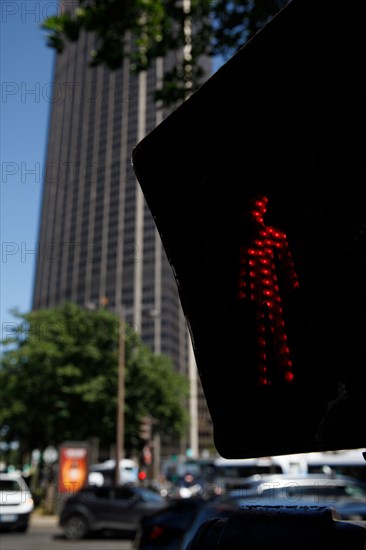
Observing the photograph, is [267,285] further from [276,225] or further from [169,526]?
[169,526]

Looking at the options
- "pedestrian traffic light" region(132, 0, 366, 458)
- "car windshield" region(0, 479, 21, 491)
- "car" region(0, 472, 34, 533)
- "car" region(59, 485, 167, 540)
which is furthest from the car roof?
"pedestrian traffic light" region(132, 0, 366, 458)

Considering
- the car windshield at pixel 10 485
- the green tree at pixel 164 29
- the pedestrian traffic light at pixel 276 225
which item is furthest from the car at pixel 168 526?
the car windshield at pixel 10 485

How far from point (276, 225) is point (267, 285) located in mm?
125

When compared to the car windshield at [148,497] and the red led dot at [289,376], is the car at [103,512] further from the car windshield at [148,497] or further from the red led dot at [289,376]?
the red led dot at [289,376]

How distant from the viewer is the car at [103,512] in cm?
1552

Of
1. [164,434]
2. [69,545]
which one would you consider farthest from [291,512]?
[164,434]

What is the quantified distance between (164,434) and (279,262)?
32.7 meters

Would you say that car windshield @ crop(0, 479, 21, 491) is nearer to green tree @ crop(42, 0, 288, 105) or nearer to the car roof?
the car roof

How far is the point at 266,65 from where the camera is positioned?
1.05m

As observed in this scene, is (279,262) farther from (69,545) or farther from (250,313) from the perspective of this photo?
(69,545)

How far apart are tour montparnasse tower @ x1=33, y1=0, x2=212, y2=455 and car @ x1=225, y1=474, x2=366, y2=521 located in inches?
3120

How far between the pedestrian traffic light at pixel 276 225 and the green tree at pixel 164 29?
6138 millimetres

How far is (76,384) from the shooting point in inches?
1150

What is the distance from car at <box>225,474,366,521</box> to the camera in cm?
189
